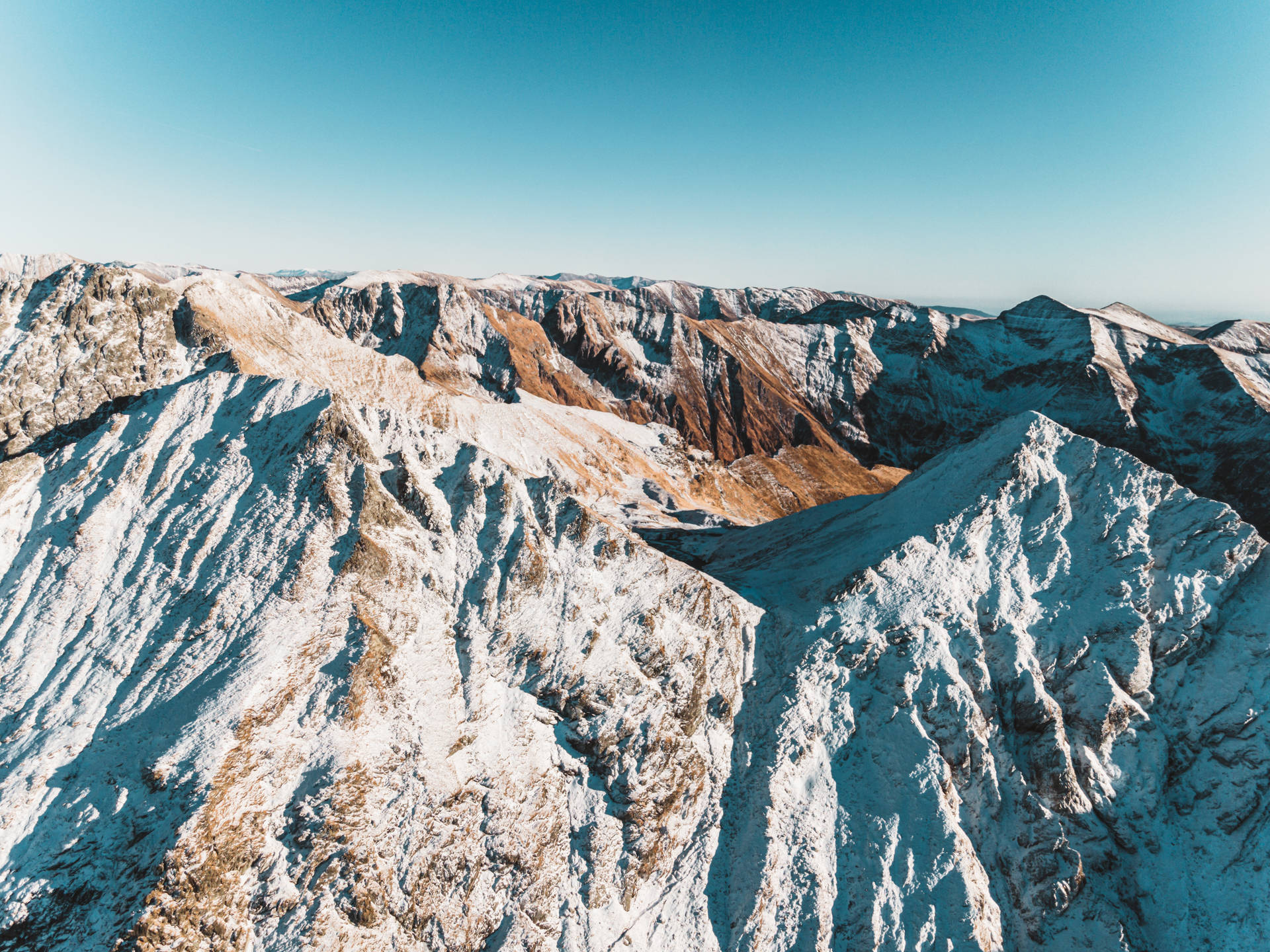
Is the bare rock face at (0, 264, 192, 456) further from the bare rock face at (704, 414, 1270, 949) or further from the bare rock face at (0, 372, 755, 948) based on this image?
the bare rock face at (704, 414, 1270, 949)

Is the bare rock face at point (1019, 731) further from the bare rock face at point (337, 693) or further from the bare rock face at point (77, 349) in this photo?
the bare rock face at point (77, 349)

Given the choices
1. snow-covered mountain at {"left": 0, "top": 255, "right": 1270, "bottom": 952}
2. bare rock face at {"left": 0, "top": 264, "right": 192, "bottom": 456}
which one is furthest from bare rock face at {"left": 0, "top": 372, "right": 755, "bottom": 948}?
bare rock face at {"left": 0, "top": 264, "right": 192, "bottom": 456}

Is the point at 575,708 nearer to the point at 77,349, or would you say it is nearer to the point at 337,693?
the point at 337,693

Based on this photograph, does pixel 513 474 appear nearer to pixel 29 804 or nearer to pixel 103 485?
pixel 103 485

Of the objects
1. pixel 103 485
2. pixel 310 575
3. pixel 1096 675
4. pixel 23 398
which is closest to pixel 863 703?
pixel 1096 675

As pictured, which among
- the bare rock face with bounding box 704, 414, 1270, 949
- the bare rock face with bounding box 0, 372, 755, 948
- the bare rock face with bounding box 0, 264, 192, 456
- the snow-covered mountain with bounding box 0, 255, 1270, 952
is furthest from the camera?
the bare rock face with bounding box 0, 264, 192, 456

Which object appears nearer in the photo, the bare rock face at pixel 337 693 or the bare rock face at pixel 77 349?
the bare rock face at pixel 337 693

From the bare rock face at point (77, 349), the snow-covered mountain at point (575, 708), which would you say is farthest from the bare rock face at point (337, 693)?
the bare rock face at point (77, 349)

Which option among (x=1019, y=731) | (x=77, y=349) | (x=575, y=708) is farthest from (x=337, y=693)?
(x=77, y=349)

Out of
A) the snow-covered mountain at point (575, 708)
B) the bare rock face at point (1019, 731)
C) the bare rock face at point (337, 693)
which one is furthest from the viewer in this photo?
the bare rock face at point (1019, 731)
